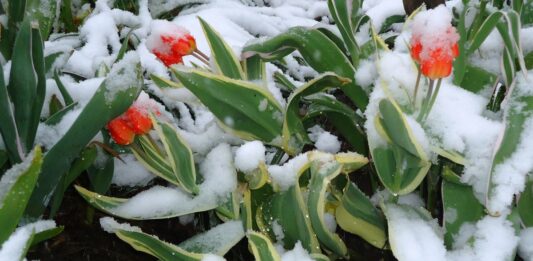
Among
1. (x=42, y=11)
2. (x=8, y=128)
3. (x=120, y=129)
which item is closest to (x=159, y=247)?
(x=120, y=129)

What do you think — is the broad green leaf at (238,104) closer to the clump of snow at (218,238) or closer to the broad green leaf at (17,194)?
the clump of snow at (218,238)

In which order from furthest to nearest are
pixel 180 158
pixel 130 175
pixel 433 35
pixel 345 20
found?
pixel 130 175 → pixel 345 20 → pixel 180 158 → pixel 433 35

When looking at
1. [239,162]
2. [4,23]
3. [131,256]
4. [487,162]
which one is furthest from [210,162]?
[4,23]

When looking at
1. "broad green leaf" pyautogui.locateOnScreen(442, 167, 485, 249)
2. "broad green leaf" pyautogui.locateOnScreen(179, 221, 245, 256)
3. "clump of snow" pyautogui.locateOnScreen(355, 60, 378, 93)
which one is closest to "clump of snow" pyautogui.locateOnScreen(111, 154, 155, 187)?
"broad green leaf" pyautogui.locateOnScreen(179, 221, 245, 256)

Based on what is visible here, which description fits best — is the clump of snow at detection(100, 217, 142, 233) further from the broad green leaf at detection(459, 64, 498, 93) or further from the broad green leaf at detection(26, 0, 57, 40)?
the broad green leaf at detection(459, 64, 498, 93)

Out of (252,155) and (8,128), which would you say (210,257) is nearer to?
(252,155)
